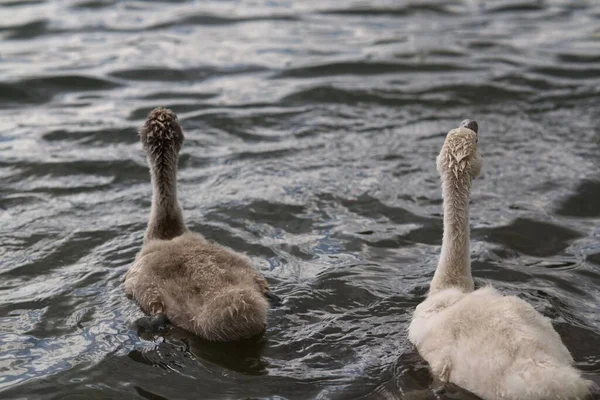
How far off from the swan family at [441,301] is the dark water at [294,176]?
0.68ft

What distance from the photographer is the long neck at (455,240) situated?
6.59m

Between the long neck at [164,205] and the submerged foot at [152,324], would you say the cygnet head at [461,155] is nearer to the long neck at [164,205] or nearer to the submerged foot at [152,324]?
the submerged foot at [152,324]

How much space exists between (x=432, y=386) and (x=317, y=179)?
14.7ft

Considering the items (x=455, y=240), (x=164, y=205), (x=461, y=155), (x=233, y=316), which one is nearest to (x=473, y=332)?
(x=455, y=240)

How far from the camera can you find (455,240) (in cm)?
661

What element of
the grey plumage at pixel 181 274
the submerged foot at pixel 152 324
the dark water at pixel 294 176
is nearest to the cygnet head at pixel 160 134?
the grey plumage at pixel 181 274

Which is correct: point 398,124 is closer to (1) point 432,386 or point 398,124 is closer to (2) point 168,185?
(2) point 168,185

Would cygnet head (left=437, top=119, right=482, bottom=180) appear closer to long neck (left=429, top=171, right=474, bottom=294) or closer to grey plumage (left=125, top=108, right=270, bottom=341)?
long neck (left=429, top=171, right=474, bottom=294)

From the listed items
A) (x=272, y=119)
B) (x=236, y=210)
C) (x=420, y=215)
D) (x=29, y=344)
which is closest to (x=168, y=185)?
(x=236, y=210)

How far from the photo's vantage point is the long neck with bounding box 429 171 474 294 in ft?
21.6

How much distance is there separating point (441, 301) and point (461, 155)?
106cm

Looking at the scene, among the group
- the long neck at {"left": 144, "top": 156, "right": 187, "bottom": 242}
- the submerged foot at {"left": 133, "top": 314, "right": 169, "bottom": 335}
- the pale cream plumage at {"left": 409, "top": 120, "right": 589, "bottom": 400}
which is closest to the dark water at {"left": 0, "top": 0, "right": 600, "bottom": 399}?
the submerged foot at {"left": 133, "top": 314, "right": 169, "bottom": 335}

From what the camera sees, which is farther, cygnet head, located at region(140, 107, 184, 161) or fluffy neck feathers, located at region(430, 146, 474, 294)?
cygnet head, located at region(140, 107, 184, 161)

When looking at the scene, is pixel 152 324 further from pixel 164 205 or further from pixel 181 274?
pixel 164 205
